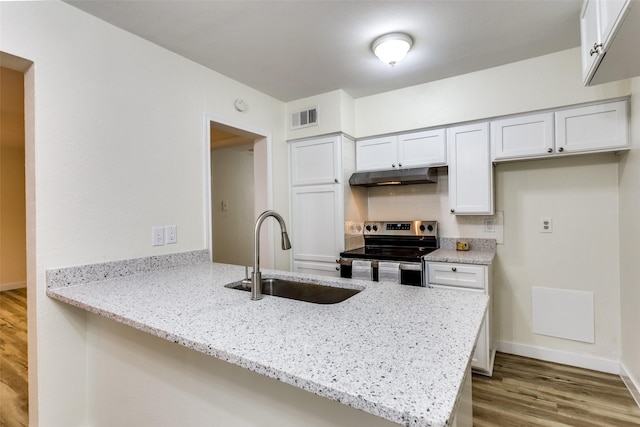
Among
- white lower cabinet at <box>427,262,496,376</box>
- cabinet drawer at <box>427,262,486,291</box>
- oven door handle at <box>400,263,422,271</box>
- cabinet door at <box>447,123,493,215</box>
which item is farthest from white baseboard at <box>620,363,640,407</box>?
oven door handle at <box>400,263,422,271</box>

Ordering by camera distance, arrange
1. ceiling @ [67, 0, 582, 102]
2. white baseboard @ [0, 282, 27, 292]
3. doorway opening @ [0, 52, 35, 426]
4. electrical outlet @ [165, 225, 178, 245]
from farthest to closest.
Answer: white baseboard @ [0, 282, 27, 292] < electrical outlet @ [165, 225, 178, 245] < ceiling @ [67, 0, 582, 102] < doorway opening @ [0, 52, 35, 426]

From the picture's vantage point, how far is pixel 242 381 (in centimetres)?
105

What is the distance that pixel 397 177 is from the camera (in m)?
2.87

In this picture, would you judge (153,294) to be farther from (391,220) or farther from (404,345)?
(391,220)

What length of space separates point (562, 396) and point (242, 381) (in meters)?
2.25

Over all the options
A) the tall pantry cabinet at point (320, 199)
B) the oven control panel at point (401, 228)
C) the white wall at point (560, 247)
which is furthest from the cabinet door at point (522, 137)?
the tall pantry cabinet at point (320, 199)

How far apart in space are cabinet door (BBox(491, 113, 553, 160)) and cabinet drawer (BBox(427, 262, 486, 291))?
3.10 ft

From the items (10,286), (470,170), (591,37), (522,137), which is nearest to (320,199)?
(470,170)

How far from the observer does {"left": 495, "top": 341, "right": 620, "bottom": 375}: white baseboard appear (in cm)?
237

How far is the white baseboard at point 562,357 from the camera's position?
7.77 feet

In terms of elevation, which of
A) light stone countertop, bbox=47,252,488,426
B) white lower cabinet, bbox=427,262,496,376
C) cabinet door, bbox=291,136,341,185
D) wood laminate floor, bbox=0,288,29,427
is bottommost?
wood laminate floor, bbox=0,288,29,427

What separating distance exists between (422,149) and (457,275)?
1.16 m

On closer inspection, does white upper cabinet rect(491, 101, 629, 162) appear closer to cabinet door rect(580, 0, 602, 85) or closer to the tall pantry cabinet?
cabinet door rect(580, 0, 602, 85)

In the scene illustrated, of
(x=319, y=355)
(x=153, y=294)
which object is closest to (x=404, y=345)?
(x=319, y=355)
